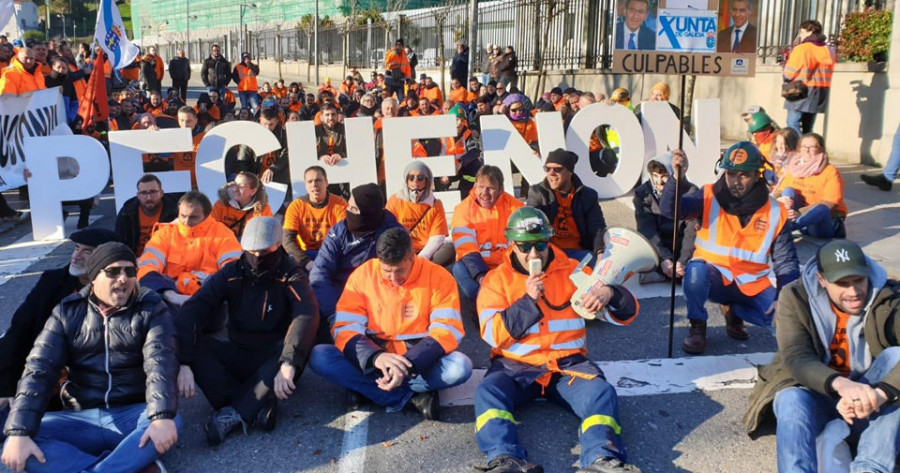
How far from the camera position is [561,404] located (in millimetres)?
4812

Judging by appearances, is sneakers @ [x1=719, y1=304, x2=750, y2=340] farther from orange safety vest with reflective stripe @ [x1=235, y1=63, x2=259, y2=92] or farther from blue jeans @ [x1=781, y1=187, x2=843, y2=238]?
orange safety vest with reflective stripe @ [x1=235, y1=63, x2=259, y2=92]

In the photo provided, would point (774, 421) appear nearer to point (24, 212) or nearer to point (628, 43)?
point (628, 43)

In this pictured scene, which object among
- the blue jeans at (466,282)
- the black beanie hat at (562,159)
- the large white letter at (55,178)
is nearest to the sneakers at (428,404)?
the blue jeans at (466,282)

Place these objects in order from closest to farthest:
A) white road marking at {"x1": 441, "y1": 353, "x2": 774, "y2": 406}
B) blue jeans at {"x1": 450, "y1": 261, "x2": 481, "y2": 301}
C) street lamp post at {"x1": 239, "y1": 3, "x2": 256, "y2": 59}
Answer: white road marking at {"x1": 441, "y1": 353, "x2": 774, "y2": 406} → blue jeans at {"x1": 450, "y1": 261, "x2": 481, "y2": 301} → street lamp post at {"x1": 239, "y1": 3, "x2": 256, "y2": 59}

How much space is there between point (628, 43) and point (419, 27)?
1211 inches

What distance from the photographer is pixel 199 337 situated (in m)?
5.05

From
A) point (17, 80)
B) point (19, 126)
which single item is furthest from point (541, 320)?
point (19, 126)

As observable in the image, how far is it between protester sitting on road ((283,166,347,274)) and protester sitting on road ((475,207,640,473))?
282cm

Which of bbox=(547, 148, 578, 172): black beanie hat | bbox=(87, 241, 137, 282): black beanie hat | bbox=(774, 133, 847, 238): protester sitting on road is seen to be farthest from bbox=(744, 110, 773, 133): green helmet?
bbox=(87, 241, 137, 282): black beanie hat

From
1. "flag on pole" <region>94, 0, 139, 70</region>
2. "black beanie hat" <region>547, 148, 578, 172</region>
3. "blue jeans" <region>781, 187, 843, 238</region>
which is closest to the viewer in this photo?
"black beanie hat" <region>547, 148, 578, 172</region>

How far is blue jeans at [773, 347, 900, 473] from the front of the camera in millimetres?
3789

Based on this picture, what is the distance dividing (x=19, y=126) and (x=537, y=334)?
9380mm

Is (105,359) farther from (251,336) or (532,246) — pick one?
(532,246)

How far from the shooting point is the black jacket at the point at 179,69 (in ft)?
94.5
